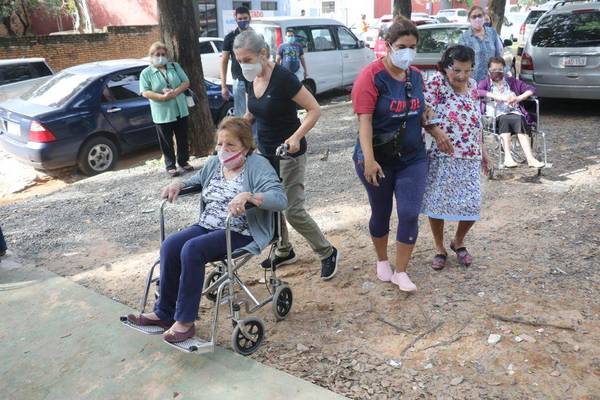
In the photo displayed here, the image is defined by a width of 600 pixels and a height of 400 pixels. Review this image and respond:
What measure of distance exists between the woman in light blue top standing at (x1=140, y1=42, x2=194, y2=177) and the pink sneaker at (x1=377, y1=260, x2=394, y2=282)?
3.78 m

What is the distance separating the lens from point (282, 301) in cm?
372

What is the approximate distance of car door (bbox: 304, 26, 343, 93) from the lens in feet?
40.7

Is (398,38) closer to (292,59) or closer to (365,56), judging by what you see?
(292,59)

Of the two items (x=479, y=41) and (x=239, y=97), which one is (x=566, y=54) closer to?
(x=479, y=41)

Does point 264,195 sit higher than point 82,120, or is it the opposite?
point 82,120

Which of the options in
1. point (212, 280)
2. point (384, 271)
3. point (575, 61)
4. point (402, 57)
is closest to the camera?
point (402, 57)

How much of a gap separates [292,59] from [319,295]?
6956 mm

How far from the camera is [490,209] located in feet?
18.0

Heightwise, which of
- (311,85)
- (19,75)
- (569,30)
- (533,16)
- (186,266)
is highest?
(533,16)

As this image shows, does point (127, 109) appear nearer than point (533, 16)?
Yes

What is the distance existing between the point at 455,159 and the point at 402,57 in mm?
908

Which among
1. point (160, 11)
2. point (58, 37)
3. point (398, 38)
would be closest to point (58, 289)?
point (398, 38)

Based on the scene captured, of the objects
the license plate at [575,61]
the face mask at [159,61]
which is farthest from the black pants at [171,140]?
the license plate at [575,61]

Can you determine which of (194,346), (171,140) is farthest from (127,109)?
(194,346)
